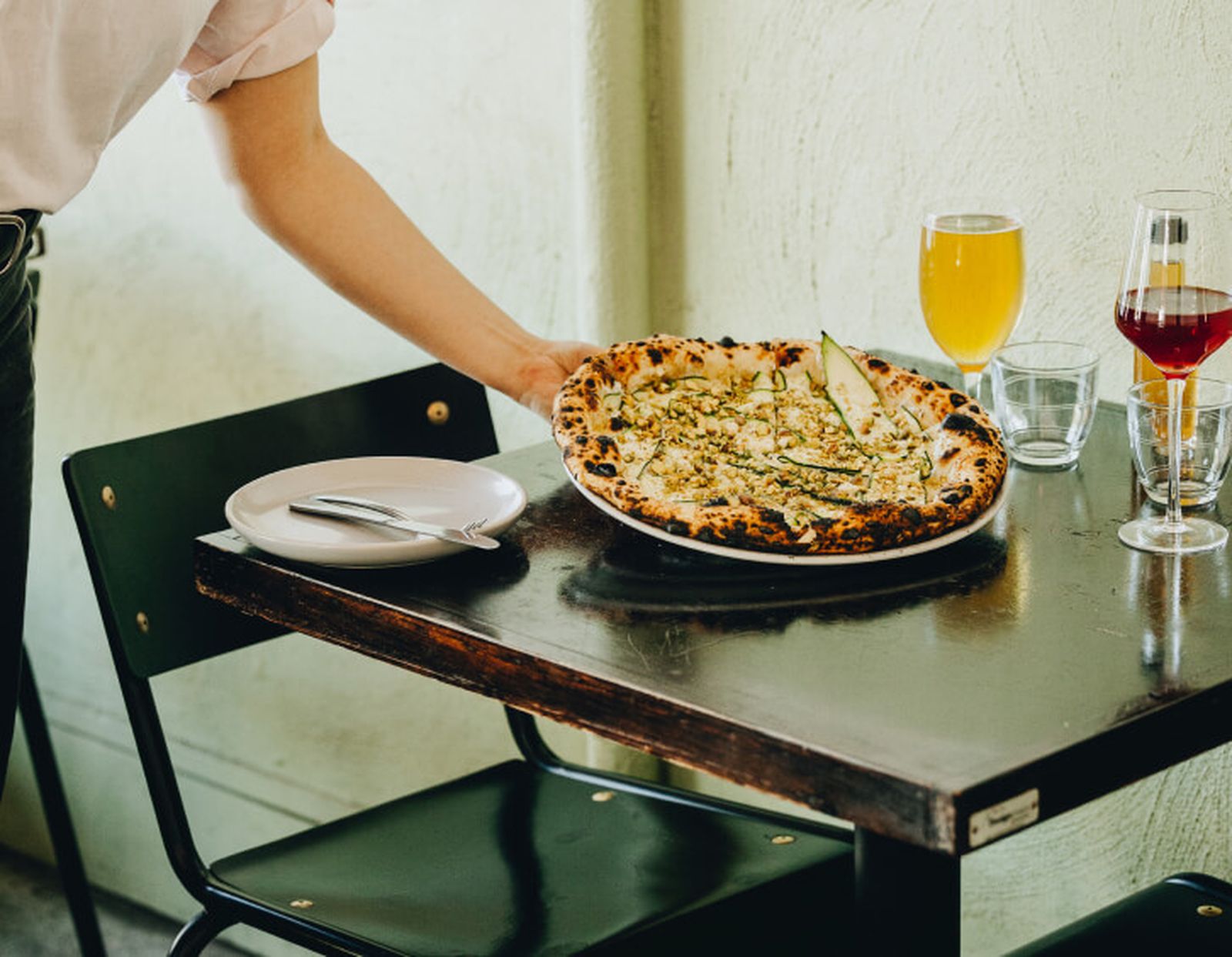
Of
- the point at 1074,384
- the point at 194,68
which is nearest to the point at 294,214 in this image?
the point at 194,68

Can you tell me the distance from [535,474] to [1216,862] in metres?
0.80

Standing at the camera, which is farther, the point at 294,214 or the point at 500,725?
the point at 500,725

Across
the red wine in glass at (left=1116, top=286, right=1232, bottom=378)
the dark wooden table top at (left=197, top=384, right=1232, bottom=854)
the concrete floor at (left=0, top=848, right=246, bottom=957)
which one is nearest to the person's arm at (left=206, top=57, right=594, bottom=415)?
the dark wooden table top at (left=197, top=384, right=1232, bottom=854)

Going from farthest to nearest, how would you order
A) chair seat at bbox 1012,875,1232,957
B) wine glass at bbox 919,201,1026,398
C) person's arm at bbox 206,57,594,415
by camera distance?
person's arm at bbox 206,57,594,415, wine glass at bbox 919,201,1026,398, chair seat at bbox 1012,875,1232,957

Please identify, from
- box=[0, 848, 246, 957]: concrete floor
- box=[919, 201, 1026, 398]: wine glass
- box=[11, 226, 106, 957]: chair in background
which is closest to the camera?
box=[919, 201, 1026, 398]: wine glass

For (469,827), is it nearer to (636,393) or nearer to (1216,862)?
(636,393)

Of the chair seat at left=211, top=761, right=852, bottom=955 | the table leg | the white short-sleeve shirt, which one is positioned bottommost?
the chair seat at left=211, top=761, right=852, bottom=955

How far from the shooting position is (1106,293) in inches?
65.2

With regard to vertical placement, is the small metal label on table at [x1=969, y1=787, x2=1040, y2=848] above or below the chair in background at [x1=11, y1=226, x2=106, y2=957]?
above

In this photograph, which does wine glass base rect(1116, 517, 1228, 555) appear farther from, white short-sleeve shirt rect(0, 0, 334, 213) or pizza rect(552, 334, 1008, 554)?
white short-sleeve shirt rect(0, 0, 334, 213)

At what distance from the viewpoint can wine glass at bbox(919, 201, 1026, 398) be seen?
1.43m

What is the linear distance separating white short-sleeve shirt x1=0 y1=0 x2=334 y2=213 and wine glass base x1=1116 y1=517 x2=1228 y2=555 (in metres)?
0.82

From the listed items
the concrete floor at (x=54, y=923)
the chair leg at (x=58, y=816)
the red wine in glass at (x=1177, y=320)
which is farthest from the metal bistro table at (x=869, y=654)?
the concrete floor at (x=54, y=923)

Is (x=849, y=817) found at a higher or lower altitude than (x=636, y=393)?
lower
